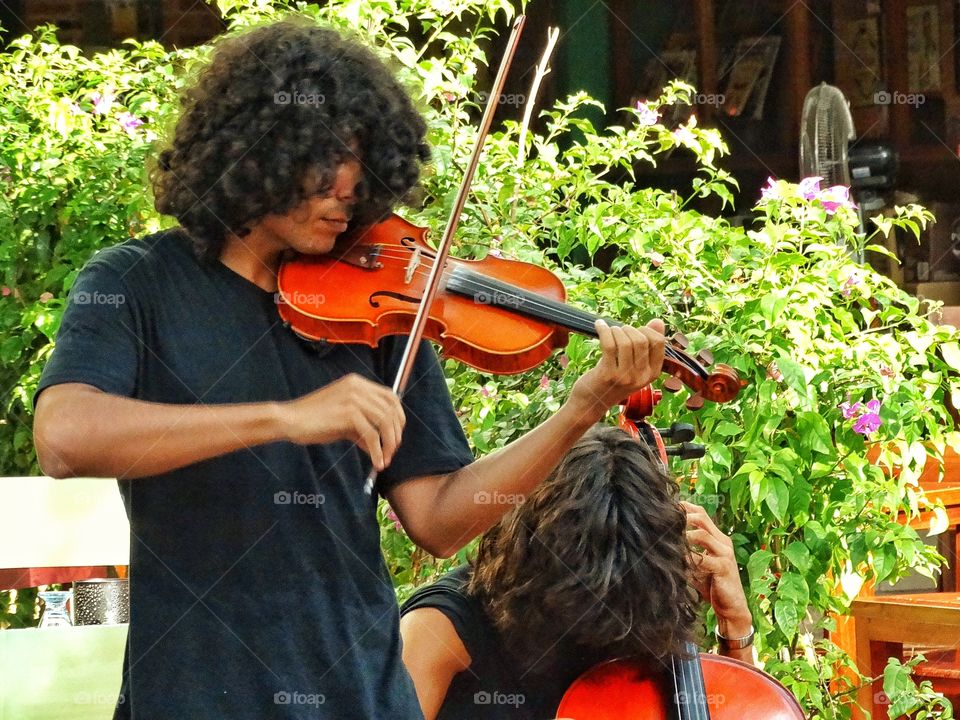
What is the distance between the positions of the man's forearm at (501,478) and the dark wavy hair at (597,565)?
32 cm

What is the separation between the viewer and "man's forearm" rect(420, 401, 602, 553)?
135 cm

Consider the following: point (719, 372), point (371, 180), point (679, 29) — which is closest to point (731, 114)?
point (679, 29)

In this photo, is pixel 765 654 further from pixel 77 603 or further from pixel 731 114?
pixel 731 114

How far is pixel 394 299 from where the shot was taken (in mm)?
1492

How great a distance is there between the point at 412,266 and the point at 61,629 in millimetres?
Answer: 840

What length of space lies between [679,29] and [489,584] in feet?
9.99

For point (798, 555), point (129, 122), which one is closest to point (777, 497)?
point (798, 555)

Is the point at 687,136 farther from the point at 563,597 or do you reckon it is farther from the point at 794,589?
the point at 563,597

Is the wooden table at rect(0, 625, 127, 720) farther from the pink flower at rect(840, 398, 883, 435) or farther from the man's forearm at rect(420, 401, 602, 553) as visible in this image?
the pink flower at rect(840, 398, 883, 435)

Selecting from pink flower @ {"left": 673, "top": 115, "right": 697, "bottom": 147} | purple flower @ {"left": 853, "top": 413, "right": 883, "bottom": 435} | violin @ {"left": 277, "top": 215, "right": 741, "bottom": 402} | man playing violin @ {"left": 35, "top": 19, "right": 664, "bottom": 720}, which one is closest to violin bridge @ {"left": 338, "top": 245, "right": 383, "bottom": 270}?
violin @ {"left": 277, "top": 215, "right": 741, "bottom": 402}

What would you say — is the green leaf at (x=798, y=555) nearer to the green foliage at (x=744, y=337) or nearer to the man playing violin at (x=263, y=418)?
the green foliage at (x=744, y=337)

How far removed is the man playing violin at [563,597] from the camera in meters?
1.68

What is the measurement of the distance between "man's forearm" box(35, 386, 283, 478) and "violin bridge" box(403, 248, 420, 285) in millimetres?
436

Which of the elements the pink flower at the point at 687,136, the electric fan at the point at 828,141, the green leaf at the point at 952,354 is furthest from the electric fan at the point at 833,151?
the green leaf at the point at 952,354
